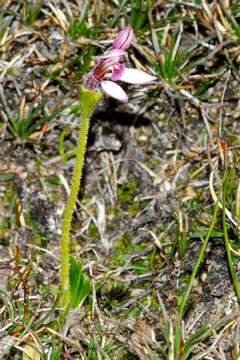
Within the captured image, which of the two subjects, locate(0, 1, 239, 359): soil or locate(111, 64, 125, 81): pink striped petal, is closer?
locate(111, 64, 125, 81): pink striped petal

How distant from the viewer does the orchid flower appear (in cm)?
269

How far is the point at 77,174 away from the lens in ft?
9.32

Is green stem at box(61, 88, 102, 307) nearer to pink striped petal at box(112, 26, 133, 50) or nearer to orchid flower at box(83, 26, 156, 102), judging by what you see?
orchid flower at box(83, 26, 156, 102)

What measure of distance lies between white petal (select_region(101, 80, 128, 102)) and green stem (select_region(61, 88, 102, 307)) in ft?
0.41

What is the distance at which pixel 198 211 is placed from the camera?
362cm

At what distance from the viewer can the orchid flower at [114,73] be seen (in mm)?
2688

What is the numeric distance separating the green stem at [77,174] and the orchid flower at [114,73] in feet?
0.36

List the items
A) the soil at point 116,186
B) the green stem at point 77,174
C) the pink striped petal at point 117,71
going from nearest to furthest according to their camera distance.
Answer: the green stem at point 77,174, the pink striped petal at point 117,71, the soil at point 116,186

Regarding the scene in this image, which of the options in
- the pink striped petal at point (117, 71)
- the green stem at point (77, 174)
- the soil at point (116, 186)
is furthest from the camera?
the soil at point (116, 186)

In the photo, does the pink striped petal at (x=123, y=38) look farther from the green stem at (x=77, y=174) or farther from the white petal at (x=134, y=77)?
the green stem at (x=77, y=174)

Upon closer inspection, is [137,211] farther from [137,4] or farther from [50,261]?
[137,4]

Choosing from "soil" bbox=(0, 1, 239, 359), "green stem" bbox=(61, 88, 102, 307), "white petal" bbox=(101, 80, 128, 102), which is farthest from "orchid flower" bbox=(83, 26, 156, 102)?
"soil" bbox=(0, 1, 239, 359)

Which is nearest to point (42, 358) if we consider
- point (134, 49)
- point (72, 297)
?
point (72, 297)

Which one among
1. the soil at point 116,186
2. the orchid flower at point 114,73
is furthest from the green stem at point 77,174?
the soil at point 116,186
